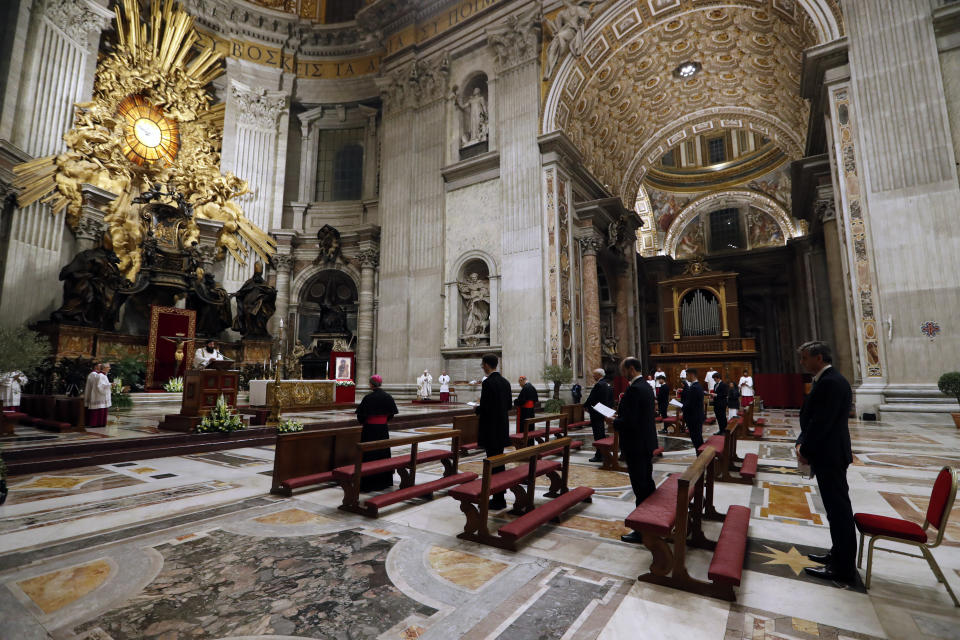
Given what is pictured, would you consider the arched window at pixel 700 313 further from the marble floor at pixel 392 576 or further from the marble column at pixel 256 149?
the marble column at pixel 256 149

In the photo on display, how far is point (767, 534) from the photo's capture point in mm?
3492

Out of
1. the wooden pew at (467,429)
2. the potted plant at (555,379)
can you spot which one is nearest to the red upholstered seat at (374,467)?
the wooden pew at (467,429)

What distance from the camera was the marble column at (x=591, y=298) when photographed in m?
16.0

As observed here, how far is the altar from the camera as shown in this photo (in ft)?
37.1

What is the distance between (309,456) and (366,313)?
14.3m

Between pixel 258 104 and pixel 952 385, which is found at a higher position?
pixel 258 104

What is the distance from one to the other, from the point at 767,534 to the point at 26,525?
5559 mm

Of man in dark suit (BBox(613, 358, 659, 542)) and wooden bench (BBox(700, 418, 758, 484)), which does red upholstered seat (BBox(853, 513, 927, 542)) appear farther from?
wooden bench (BBox(700, 418, 758, 484))

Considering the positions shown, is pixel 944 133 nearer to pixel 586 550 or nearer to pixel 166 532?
pixel 586 550

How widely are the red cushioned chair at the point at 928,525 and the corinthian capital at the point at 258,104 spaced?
22080 mm

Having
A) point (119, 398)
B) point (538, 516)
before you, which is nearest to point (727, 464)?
point (538, 516)

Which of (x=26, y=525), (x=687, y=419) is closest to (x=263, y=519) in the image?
(x=26, y=525)

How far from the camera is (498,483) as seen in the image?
367 cm

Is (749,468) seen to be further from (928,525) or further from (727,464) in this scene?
(928,525)
